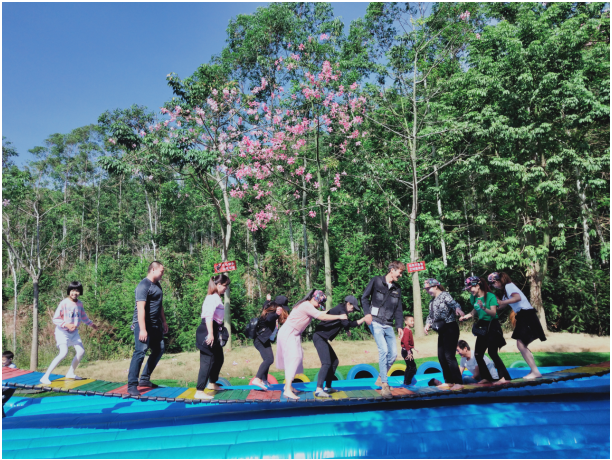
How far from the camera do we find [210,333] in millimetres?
5387

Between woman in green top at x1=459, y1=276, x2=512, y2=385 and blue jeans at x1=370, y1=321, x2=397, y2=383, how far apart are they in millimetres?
1330

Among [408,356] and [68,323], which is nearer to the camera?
[68,323]

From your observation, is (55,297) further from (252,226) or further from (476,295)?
(476,295)

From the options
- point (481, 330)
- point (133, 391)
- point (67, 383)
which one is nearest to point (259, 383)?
point (133, 391)

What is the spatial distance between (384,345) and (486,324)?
1.60 meters

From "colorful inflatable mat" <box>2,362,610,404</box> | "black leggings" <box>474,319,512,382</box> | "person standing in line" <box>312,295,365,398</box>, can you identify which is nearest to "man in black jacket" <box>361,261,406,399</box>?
"person standing in line" <box>312,295,365,398</box>

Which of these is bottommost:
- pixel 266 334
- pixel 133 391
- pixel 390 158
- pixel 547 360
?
pixel 547 360

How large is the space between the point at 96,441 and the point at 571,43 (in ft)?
51.7

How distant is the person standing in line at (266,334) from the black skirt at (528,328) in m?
3.84

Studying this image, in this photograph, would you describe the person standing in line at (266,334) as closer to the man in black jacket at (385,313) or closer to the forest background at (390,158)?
the man in black jacket at (385,313)

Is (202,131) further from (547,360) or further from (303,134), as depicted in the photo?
(547,360)

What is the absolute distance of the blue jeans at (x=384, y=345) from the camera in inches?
231

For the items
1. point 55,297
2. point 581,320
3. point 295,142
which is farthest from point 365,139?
point 55,297

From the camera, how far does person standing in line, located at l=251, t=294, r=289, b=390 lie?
264 inches
